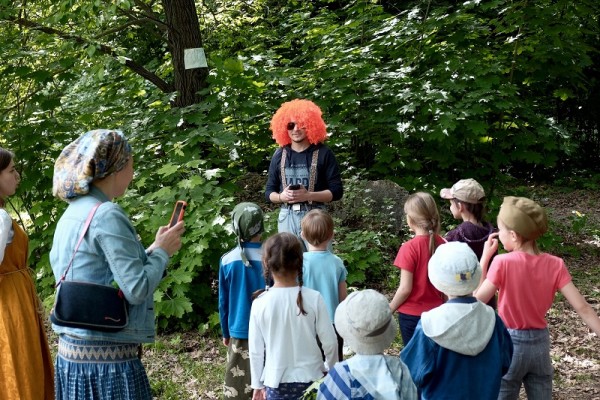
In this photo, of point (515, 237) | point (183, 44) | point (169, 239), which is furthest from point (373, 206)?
point (169, 239)

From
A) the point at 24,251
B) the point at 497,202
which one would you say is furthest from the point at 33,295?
the point at 497,202

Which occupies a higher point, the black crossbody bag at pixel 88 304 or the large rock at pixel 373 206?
the black crossbody bag at pixel 88 304

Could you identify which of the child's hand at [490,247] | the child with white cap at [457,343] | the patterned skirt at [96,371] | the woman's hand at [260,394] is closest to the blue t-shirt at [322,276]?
the woman's hand at [260,394]

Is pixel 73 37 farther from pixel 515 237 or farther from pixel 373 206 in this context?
pixel 515 237

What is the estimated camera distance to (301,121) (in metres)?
4.50

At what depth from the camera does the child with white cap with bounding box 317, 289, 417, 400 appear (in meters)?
2.04

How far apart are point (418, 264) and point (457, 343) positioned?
1069 mm

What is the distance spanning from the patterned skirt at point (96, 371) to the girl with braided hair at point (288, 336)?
59 centimetres

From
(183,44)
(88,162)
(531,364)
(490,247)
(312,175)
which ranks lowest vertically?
(531,364)

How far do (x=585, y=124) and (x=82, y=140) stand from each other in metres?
12.3

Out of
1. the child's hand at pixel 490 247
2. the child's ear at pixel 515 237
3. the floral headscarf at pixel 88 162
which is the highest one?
the floral headscarf at pixel 88 162

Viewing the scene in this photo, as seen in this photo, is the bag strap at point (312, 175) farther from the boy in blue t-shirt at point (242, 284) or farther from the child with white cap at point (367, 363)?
→ the child with white cap at point (367, 363)

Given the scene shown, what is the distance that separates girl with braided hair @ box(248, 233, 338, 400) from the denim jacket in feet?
1.79

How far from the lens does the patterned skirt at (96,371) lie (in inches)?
95.7
